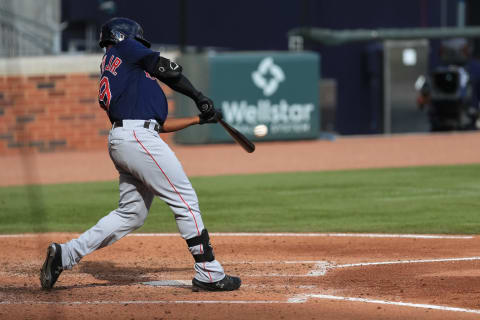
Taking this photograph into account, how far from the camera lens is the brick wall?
58.8 feet

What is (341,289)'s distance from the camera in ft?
21.3

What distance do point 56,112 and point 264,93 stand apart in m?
3.91

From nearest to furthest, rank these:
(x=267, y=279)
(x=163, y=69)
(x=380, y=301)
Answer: (x=380, y=301) < (x=163, y=69) < (x=267, y=279)

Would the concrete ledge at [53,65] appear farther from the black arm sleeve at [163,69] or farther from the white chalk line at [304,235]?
the black arm sleeve at [163,69]

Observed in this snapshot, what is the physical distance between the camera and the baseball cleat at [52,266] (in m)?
6.53

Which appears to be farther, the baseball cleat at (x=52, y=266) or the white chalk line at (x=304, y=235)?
the white chalk line at (x=304, y=235)

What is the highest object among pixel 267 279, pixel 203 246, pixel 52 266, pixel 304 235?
pixel 203 246

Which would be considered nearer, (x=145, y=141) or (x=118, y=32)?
(x=145, y=141)

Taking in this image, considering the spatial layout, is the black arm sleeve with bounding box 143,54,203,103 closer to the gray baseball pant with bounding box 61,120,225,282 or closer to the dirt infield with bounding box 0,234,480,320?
the gray baseball pant with bounding box 61,120,225,282

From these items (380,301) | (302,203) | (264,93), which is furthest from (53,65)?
(380,301)

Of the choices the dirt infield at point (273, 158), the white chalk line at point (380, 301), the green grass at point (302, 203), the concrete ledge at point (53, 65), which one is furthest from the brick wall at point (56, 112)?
the white chalk line at point (380, 301)

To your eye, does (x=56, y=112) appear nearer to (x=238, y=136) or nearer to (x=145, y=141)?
(x=238, y=136)

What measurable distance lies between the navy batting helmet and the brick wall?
11.6 meters

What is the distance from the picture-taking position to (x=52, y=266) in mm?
6547
